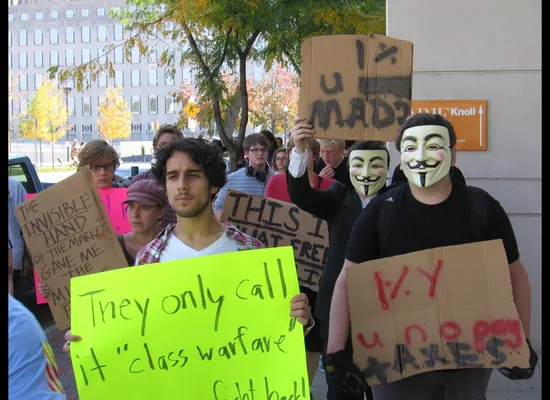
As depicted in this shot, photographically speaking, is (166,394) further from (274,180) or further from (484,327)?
(274,180)

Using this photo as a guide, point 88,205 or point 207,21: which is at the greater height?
point 207,21

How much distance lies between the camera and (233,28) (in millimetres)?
10953

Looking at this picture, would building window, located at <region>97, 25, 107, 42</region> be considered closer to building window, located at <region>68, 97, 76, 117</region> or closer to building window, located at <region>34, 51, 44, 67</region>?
building window, located at <region>68, 97, 76, 117</region>

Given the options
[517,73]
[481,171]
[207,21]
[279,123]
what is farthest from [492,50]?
[279,123]

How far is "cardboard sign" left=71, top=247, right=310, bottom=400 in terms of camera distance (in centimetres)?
249

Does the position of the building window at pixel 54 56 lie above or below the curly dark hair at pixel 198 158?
above

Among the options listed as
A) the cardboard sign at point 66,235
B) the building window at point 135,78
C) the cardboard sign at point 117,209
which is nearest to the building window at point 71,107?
the building window at point 135,78

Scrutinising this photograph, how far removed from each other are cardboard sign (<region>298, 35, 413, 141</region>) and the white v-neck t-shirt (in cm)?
108

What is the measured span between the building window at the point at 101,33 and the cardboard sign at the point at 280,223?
254 ft

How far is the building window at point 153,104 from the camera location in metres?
75.8

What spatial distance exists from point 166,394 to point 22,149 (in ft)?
218

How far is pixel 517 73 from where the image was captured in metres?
5.93

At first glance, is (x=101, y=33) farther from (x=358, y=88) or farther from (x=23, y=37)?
(x=358, y=88)

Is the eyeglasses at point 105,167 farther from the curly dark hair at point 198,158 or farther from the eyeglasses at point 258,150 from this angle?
the curly dark hair at point 198,158
